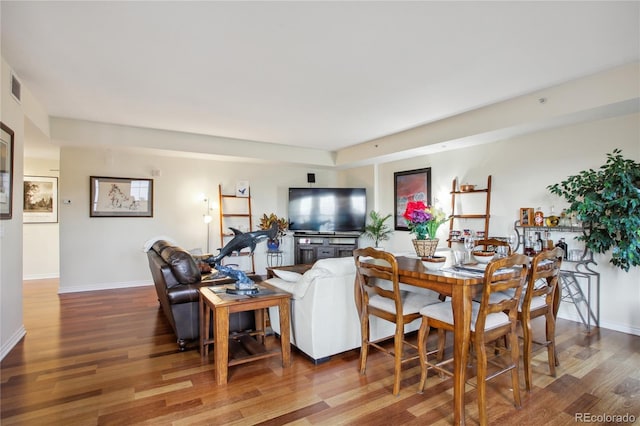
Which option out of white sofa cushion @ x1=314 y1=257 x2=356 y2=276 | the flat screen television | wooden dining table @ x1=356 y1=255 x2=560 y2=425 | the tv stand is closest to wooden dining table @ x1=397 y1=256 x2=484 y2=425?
wooden dining table @ x1=356 y1=255 x2=560 y2=425

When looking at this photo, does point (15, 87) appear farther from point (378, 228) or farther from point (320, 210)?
point (378, 228)

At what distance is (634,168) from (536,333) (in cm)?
183

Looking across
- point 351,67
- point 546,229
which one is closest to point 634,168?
point 546,229

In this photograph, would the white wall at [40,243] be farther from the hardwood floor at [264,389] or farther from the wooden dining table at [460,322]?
the wooden dining table at [460,322]

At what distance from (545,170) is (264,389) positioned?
13.4 ft

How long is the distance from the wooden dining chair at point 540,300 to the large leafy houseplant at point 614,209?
3.97 ft

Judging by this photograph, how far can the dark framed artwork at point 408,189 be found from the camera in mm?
5832

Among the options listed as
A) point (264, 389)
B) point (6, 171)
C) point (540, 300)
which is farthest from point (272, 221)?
point (540, 300)

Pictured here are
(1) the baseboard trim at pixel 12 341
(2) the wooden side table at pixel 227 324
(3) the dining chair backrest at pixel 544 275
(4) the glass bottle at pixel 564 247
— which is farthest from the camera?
(4) the glass bottle at pixel 564 247

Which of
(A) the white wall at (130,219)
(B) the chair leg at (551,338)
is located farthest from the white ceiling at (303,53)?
(B) the chair leg at (551,338)

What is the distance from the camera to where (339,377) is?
8.43 feet

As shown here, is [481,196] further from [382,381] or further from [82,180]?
[82,180]

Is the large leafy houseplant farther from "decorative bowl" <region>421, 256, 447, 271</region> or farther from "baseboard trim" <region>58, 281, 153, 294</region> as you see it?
"baseboard trim" <region>58, 281, 153, 294</region>

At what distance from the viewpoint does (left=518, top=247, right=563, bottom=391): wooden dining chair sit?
2270 mm
